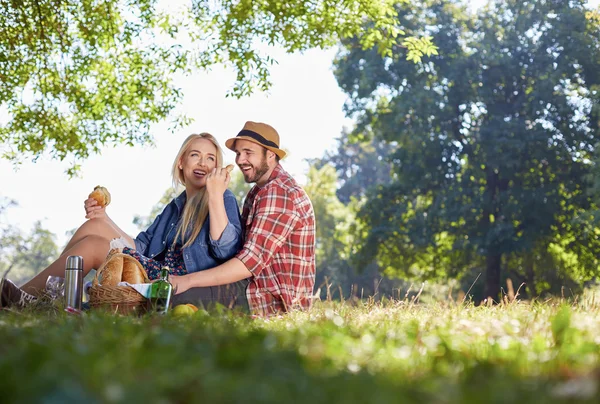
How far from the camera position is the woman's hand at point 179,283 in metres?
5.89

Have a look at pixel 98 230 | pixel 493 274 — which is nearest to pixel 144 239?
pixel 98 230

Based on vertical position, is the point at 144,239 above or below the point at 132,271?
above

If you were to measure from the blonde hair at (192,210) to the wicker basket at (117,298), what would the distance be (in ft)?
2.99

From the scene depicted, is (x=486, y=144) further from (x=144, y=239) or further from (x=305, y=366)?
(x=305, y=366)

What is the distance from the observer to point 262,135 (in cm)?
666

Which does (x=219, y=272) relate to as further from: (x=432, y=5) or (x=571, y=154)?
(x=432, y=5)

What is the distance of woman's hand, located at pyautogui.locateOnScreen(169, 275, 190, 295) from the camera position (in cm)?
589

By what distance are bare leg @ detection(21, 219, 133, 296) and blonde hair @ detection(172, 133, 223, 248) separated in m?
0.69

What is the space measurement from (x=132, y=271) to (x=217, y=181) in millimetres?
1080

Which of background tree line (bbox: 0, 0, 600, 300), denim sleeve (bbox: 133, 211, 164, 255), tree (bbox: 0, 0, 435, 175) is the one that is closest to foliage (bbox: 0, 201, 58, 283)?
background tree line (bbox: 0, 0, 600, 300)

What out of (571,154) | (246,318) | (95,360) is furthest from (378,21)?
(571,154)

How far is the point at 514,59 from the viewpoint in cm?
2558

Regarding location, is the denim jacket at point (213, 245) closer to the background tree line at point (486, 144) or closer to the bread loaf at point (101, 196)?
the bread loaf at point (101, 196)

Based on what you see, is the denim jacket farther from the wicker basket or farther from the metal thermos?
the metal thermos
